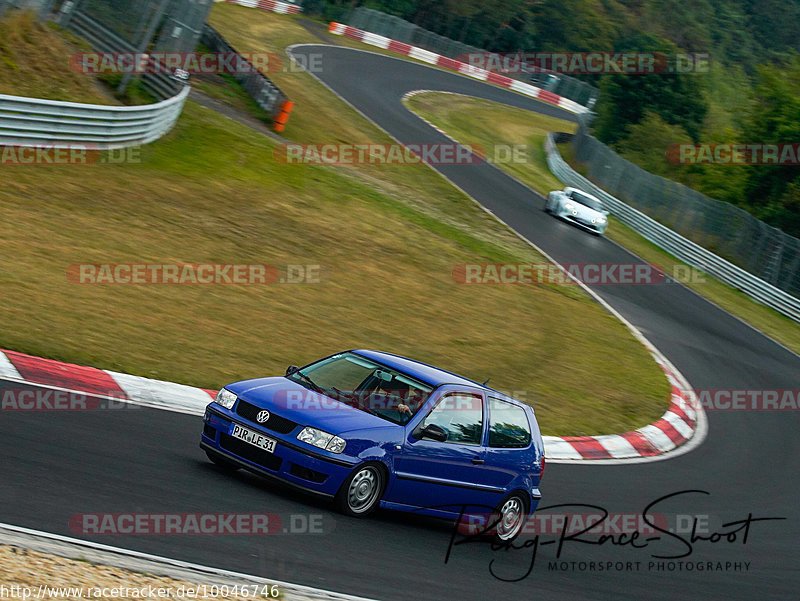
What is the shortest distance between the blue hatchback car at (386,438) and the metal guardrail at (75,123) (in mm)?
12143

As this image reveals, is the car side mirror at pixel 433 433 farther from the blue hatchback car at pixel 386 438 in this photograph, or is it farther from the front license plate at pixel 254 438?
the front license plate at pixel 254 438

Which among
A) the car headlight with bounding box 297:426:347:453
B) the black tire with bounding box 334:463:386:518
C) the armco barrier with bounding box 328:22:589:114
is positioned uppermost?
the armco barrier with bounding box 328:22:589:114

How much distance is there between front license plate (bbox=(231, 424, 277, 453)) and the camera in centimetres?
761

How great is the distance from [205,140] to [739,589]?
1953 centimetres

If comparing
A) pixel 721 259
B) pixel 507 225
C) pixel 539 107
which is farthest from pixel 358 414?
pixel 539 107

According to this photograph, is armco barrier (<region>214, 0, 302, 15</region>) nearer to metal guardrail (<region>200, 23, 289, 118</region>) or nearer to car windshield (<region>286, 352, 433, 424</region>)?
metal guardrail (<region>200, 23, 289, 118</region>)

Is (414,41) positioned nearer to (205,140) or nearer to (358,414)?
(205,140)

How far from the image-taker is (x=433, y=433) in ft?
26.3

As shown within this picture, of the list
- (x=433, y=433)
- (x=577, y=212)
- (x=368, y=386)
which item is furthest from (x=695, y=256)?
(x=433, y=433)

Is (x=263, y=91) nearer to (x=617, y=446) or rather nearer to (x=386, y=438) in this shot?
(x=617, y=446)

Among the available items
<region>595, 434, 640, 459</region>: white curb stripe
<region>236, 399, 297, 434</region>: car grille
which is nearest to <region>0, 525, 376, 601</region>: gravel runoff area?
<region>236, 399, 297, 434</region>: car grille

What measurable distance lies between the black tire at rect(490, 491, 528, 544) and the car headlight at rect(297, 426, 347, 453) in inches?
80.8

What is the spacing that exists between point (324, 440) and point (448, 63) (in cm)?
5732

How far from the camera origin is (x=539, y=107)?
61.8 m
